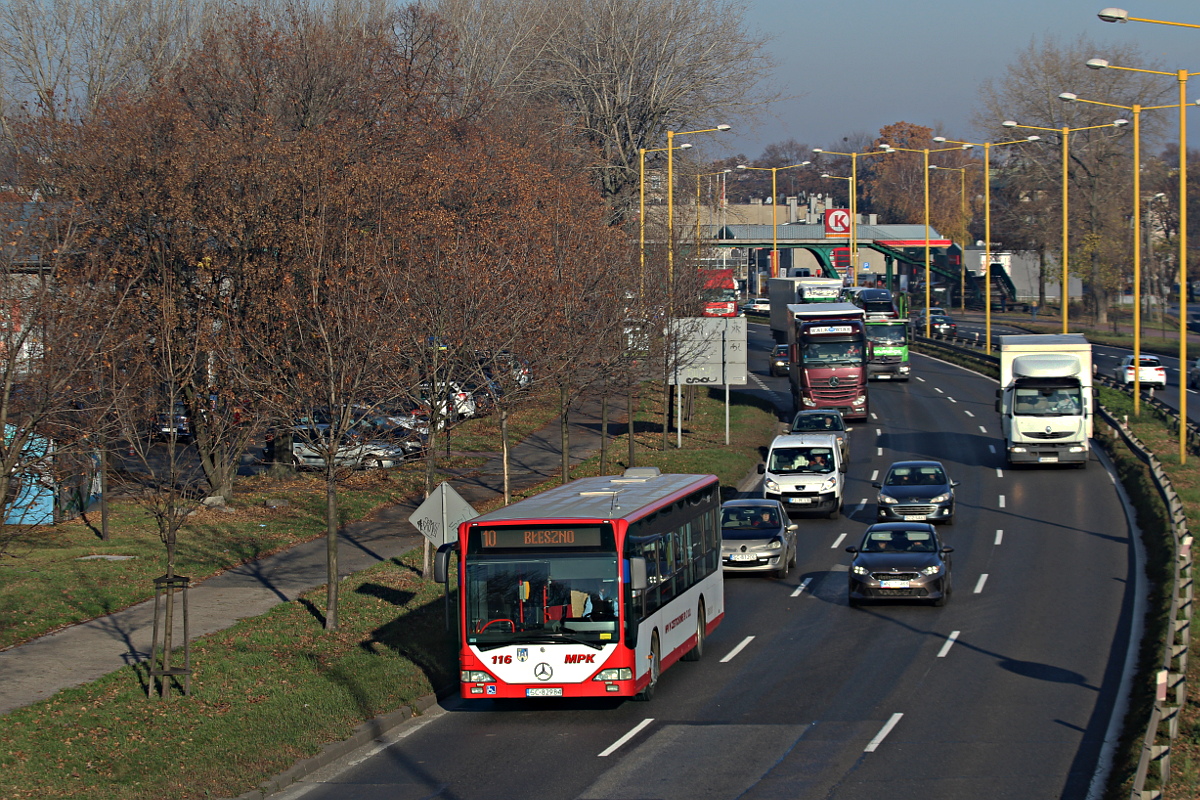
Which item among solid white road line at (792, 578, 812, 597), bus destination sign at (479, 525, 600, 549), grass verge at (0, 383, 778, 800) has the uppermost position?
bus destination sign at (479, 525, 600, 549)

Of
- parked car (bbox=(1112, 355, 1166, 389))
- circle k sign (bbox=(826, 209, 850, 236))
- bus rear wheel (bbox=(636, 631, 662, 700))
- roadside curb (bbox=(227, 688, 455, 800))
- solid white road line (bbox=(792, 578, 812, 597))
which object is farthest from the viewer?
circle k sign (bbox=(826, 209, 850, 236))

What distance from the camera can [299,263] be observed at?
80.4 ft

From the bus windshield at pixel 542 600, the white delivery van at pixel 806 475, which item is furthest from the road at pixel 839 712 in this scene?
the white delivery van at pixel 806 475

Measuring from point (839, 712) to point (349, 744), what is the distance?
5.80 meters

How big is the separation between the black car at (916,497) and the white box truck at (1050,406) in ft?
24.8

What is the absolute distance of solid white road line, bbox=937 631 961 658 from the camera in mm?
18413

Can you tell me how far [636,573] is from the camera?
15023 millimetres

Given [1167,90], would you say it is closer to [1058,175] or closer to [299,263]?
[1058,175]

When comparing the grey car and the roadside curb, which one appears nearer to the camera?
the roadside curb

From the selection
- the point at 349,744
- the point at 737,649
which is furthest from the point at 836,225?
the point at 349,744

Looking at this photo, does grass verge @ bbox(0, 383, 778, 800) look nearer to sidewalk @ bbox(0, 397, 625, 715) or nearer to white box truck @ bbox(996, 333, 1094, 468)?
sidewalk @ bbox(0, 397, 625, 715)

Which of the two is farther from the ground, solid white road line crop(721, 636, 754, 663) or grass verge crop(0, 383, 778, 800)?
grass verge crop(0, 383, 778, 800)

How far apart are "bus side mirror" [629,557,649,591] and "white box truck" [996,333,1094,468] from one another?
25.2 m

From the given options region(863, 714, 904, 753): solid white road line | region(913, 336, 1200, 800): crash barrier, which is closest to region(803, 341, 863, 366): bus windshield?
region(913, 336, 1200, 800): crash barrier
